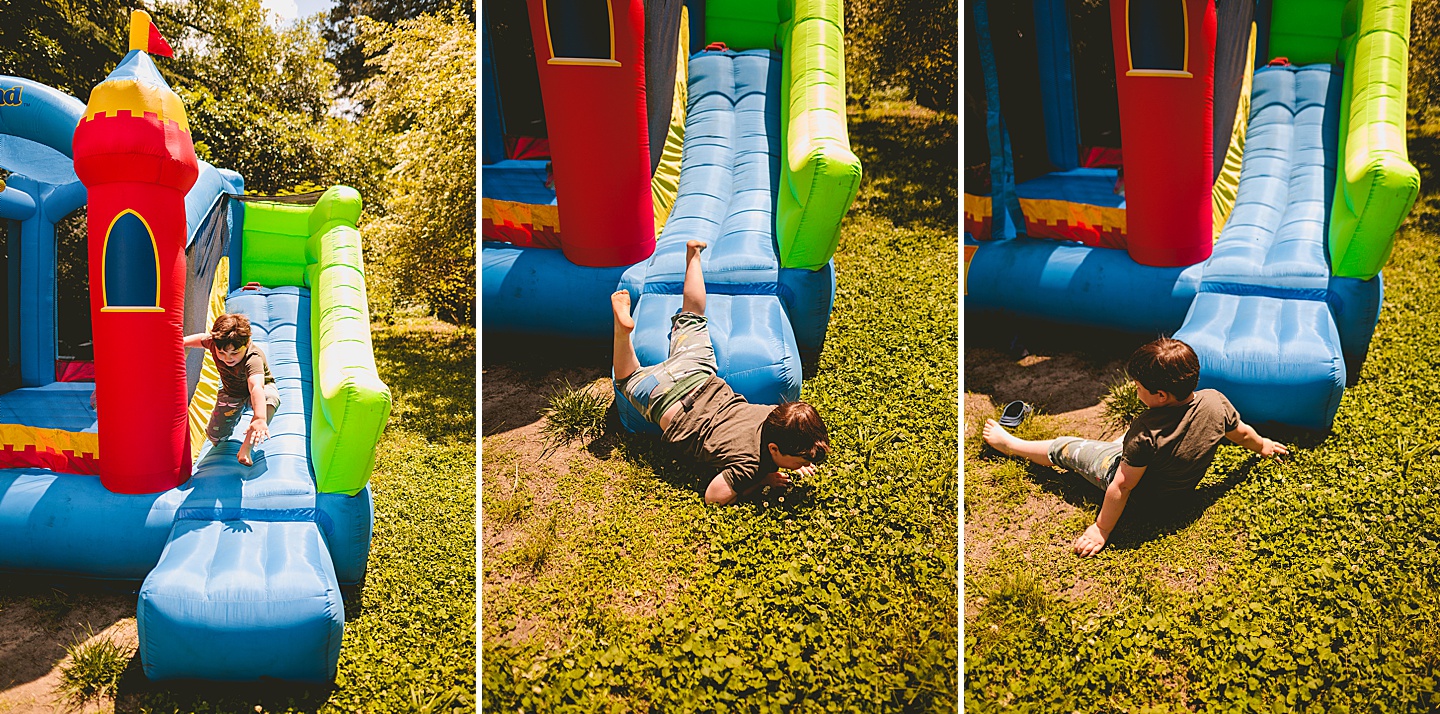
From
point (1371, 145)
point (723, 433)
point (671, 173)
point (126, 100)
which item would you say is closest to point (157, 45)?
point (126, 100)

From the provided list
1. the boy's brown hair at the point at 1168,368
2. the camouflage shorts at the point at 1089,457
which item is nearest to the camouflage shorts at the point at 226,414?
the camouflage shorts at the point at 1089,457

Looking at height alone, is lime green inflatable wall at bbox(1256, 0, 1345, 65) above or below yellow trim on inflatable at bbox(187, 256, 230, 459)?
above

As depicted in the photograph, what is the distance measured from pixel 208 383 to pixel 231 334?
0.76 meters

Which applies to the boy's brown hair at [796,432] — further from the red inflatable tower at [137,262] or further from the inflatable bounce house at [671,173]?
the red inflatable tower at [137,262]

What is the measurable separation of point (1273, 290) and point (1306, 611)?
1879 millimetres

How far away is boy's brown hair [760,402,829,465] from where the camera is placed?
3424mm

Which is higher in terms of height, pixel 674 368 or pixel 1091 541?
pixel 674 368

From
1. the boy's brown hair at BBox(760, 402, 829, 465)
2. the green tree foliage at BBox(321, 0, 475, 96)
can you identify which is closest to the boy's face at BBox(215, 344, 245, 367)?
the boy's brown hair at BBox(760, 402, 829, 465)

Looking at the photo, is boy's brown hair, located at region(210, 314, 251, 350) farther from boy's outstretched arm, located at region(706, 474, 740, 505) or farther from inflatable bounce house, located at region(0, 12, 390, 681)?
boy's outstretched arm, located at region(706, 474, 740, 505)

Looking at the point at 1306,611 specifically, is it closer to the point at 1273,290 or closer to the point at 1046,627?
the point at 1046,627

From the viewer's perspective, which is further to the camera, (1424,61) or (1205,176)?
(1424,61)

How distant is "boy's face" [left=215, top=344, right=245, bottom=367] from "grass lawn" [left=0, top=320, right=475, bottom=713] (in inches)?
43.9

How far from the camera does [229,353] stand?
4172mm

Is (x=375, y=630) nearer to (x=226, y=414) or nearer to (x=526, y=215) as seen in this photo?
(x=226, y=414)
